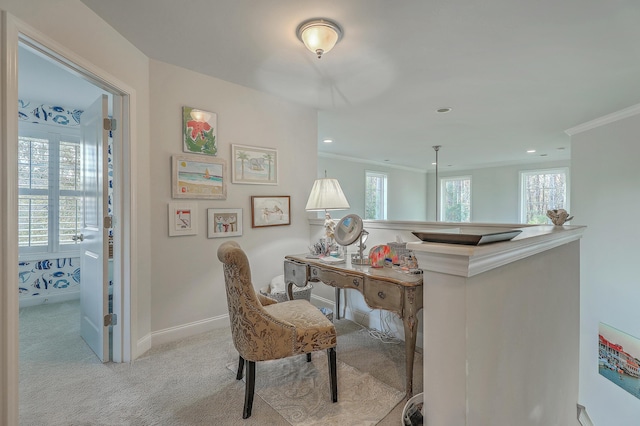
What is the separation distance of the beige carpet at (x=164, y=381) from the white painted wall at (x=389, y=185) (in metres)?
4.03

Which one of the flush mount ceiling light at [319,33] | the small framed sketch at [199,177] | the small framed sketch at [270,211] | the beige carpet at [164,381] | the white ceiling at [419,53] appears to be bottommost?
the beige carpet at [164,381]

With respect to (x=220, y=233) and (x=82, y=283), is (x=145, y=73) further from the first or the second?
(x=82, y=283)

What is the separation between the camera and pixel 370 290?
1946 millimetres

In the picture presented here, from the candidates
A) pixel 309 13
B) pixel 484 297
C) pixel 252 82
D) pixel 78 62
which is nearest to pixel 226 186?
pixel 252 82

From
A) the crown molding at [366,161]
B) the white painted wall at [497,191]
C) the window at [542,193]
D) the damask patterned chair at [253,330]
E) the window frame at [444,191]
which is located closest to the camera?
the damask patterned chair at [253,330]

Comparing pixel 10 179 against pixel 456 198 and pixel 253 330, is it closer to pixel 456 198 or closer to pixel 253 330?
pixel 253 330

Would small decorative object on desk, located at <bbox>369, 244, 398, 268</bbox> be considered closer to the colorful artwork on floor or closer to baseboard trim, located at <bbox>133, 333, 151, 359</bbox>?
baseboard trim, located at <bbox>133, 333, 151, 359</bbox>

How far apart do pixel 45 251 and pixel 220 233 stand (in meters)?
2.64

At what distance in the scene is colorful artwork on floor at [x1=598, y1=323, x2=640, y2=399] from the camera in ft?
11.2

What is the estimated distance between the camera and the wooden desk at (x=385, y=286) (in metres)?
1.75

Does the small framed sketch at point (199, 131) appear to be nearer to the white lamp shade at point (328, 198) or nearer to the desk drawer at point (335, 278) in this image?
the white lamp shade at point (328, 198)

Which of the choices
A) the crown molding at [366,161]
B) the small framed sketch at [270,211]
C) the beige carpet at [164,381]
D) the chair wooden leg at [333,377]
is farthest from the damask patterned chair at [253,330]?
the crown molding at [366,161]

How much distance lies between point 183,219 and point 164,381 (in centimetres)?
126

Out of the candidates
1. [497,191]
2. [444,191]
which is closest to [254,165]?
[497,191]
